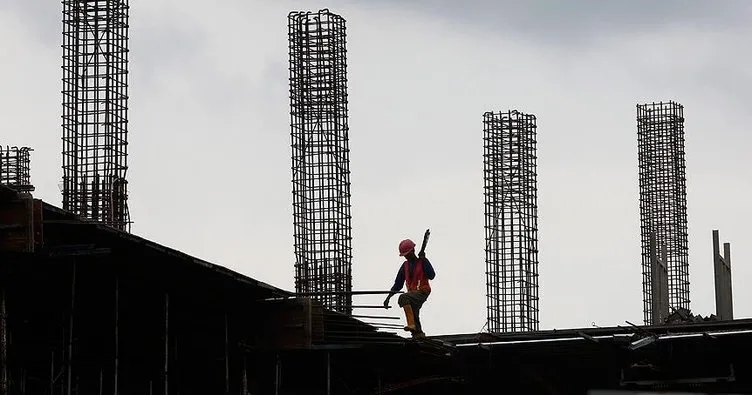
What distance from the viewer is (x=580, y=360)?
Result: 31641 millimetres

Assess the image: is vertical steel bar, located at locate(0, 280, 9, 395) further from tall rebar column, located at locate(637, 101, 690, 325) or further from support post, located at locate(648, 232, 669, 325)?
tall rebar column, located at locate(637, 101, 690, 325)

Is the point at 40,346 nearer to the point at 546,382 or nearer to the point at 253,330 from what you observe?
the point at 253,330

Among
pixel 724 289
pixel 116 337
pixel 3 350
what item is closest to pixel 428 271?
pixel 116 337

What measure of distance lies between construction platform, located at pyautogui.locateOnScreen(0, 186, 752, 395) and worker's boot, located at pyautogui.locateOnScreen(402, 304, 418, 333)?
1.37 feet

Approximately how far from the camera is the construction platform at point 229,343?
25828 millimetres

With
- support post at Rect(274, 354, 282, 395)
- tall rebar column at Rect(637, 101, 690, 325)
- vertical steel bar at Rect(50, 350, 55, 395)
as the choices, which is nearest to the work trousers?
support post at Rect(274, 354, 282, 395)

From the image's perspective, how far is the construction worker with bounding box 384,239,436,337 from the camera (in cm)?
2855

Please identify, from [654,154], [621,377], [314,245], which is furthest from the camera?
[654,154]

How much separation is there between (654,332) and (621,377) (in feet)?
8.93

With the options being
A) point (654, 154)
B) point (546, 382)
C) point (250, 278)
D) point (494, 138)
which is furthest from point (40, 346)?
point (654, 154)

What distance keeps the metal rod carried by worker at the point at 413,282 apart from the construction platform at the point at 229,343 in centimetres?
66

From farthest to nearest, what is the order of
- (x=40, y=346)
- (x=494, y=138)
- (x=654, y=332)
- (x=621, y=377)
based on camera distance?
(x=494, y=138) → (x=621, y=377) → (x=654, y=332) → (x=40, y=346)

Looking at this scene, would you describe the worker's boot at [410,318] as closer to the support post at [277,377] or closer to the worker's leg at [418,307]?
the worker's leg at [418,307]

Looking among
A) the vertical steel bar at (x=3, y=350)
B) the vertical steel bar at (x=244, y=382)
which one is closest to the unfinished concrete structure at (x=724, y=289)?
the vertical steel bar at (x=244, y=382)
